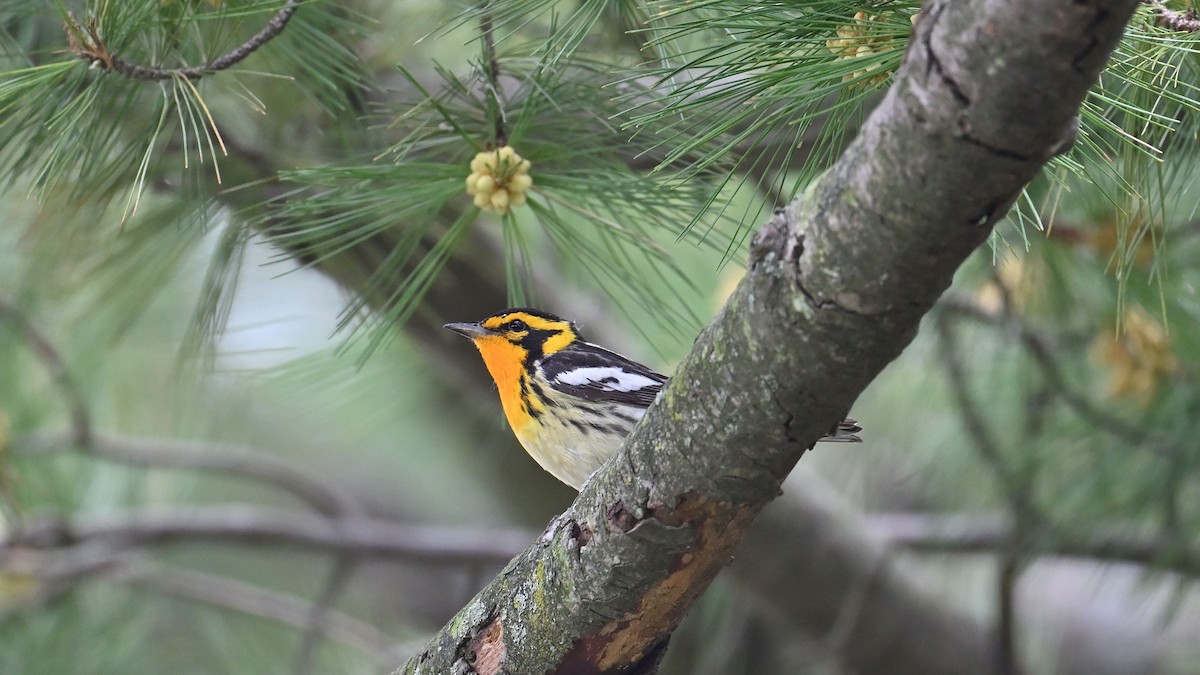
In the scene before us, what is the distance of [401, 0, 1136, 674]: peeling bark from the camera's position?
2.33 ft

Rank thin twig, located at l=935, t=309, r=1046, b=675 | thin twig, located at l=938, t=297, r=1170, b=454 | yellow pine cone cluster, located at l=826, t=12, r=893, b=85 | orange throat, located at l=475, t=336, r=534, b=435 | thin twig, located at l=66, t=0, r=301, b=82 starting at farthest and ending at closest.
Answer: thin twig, located at l=935, t=309, r=1046, b=675 → thin twig, located at l=938, t=297, r=1170, b=454 → orange throat, located at l=475, t=336, r=534, b=435 → thin twig, located at l=66, t=0, r=301, b=82 → yellow pine cone cluster, located at l=826, t=12, r=893, b=85

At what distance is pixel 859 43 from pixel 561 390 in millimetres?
961

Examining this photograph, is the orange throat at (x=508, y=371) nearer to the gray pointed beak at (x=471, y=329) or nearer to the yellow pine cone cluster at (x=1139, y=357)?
the gray pointed beak at (x=471, y=329)

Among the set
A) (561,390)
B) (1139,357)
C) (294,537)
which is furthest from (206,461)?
(1139,357)

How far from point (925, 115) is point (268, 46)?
1.18 m

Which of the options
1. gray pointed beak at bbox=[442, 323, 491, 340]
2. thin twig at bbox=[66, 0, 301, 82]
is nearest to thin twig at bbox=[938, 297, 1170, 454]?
gray pointed beak at bbox=[442, 323, 491, 340]

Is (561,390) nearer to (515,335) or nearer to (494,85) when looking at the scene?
(515,335)

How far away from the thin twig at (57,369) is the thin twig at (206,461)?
0.15ft

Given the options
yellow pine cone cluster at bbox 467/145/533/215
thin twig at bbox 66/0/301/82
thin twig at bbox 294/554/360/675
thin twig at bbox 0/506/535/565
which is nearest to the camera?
thin twig at bbox 66/0/301/82

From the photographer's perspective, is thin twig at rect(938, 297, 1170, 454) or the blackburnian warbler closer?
the blackburnian warbler

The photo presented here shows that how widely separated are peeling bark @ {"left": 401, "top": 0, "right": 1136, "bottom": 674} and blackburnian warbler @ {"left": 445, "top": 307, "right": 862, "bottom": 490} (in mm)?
688

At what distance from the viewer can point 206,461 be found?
10.2 ft

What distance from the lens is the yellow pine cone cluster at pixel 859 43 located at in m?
1.13

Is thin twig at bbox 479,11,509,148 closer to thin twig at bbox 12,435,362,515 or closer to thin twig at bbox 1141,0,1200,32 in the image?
thin twig at bbox 1141,0,1200,32
